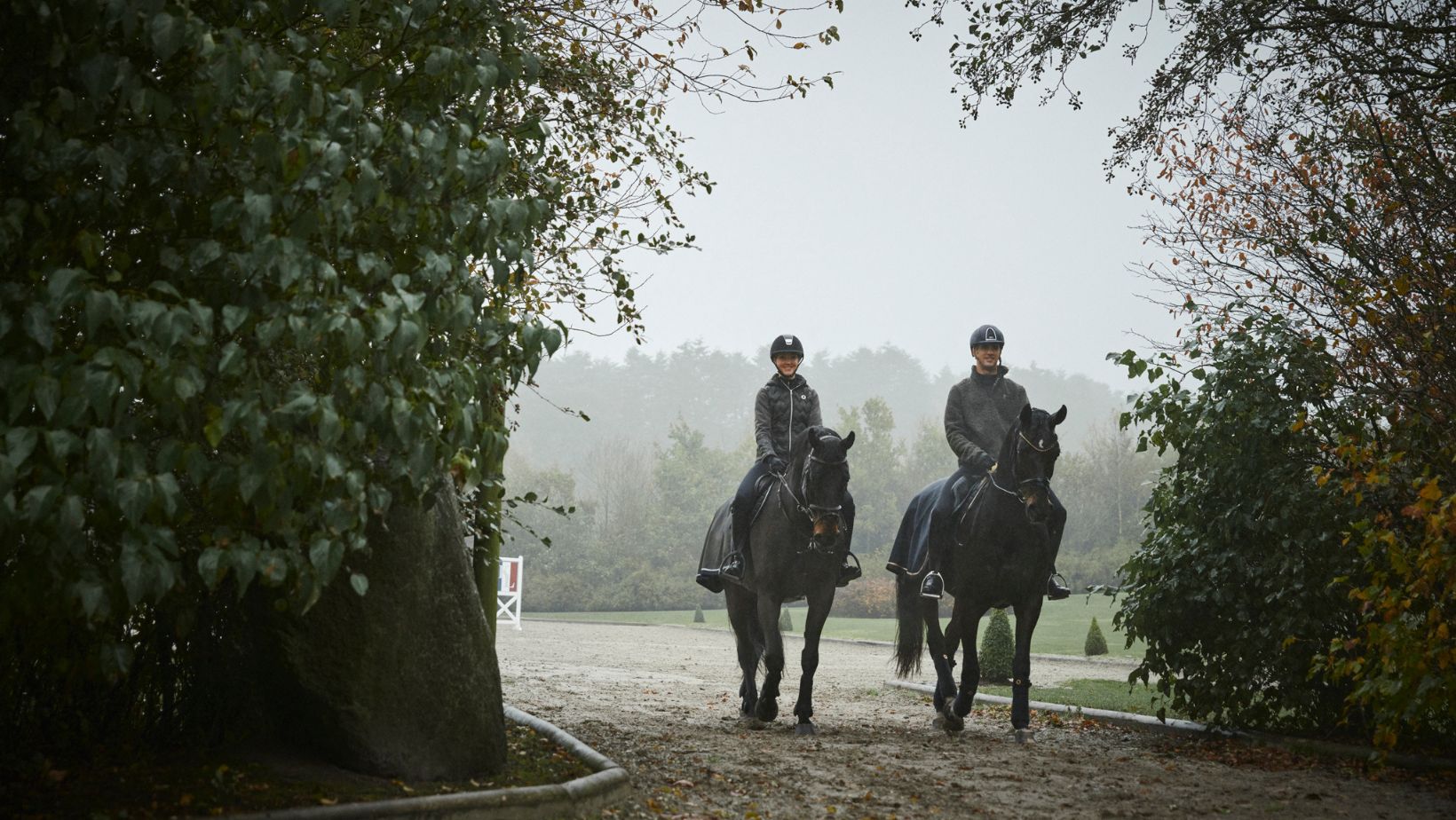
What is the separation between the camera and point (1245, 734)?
926 centimetres

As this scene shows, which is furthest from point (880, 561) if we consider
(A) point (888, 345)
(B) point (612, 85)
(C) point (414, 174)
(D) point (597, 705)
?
(A) point (888, 345)

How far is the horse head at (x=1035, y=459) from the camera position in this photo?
912 centimetres

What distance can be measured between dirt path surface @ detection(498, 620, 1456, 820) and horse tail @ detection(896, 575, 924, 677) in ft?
1.76

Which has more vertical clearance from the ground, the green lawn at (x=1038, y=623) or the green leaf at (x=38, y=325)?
the green leaf at (x=38, y=325)

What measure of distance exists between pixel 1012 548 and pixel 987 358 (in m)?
1.85

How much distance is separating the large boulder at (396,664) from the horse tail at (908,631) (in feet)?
18.6

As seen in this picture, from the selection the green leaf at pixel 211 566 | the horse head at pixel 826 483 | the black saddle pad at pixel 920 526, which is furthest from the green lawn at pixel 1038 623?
the green leaf at pixel 211 566

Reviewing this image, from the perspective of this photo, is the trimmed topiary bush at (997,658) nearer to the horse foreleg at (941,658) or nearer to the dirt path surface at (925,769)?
the dirt path surface at (925,769)

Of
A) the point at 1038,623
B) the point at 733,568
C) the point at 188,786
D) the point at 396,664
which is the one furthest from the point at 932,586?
the point at 1038,623

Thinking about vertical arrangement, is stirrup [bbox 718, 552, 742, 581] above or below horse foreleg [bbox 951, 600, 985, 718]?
above

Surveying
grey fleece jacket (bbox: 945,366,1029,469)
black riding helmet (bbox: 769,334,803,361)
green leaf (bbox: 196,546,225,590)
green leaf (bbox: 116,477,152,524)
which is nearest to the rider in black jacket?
black riding helmet (bbox: 769,334,803,361)

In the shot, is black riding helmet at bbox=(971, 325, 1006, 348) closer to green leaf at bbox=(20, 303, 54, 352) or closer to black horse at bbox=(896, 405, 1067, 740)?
black horse at bbox=(896, 405, 1067, 740)

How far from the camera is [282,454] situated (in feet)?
13.9

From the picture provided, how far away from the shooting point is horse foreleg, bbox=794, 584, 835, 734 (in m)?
9.59
